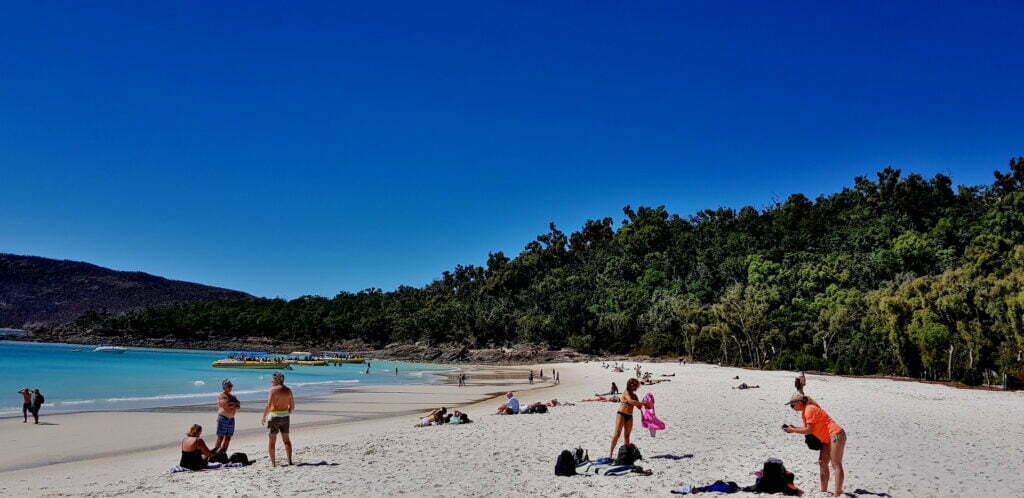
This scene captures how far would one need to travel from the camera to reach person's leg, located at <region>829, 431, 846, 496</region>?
26.9ft

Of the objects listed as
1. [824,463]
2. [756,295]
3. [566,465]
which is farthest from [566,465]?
[756,295]

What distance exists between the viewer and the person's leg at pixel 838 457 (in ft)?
26.9

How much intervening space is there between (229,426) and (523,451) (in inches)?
230

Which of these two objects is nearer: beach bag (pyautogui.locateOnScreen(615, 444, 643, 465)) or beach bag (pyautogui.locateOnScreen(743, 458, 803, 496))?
beach bag (pyautogui.locateOnScreen(743, 458, 803, 496))

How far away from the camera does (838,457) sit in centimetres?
834

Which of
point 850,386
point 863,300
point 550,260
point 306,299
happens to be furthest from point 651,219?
point 850,386

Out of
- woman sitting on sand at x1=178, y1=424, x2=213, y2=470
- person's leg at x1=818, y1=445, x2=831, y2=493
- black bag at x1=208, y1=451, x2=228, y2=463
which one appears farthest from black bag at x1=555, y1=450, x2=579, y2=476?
woman sitting on sand at x1=178, y1=424, x2=213, y2=470

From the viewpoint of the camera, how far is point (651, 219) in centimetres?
13475

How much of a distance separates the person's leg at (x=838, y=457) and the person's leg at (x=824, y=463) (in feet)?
0.16

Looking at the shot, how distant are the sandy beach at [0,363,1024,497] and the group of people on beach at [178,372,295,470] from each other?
1.31 feet

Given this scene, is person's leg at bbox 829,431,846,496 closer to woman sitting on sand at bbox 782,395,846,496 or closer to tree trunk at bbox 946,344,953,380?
woman sitting on sand at bbox 782,395,846,496

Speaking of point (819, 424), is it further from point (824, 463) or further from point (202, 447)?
point (202, 447)

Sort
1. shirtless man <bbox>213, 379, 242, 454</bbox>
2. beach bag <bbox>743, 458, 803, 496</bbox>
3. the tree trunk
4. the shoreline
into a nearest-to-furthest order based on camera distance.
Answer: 1. beach bag <bbox>743, 458, 803, 496</bbox>
2. shirtless man <bbox>213, 379, 242, 454</bbox>
3. the shoreline
4. the tree trunk

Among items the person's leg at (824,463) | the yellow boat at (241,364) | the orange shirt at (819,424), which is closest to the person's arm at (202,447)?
the orange shirt at (819,424)
